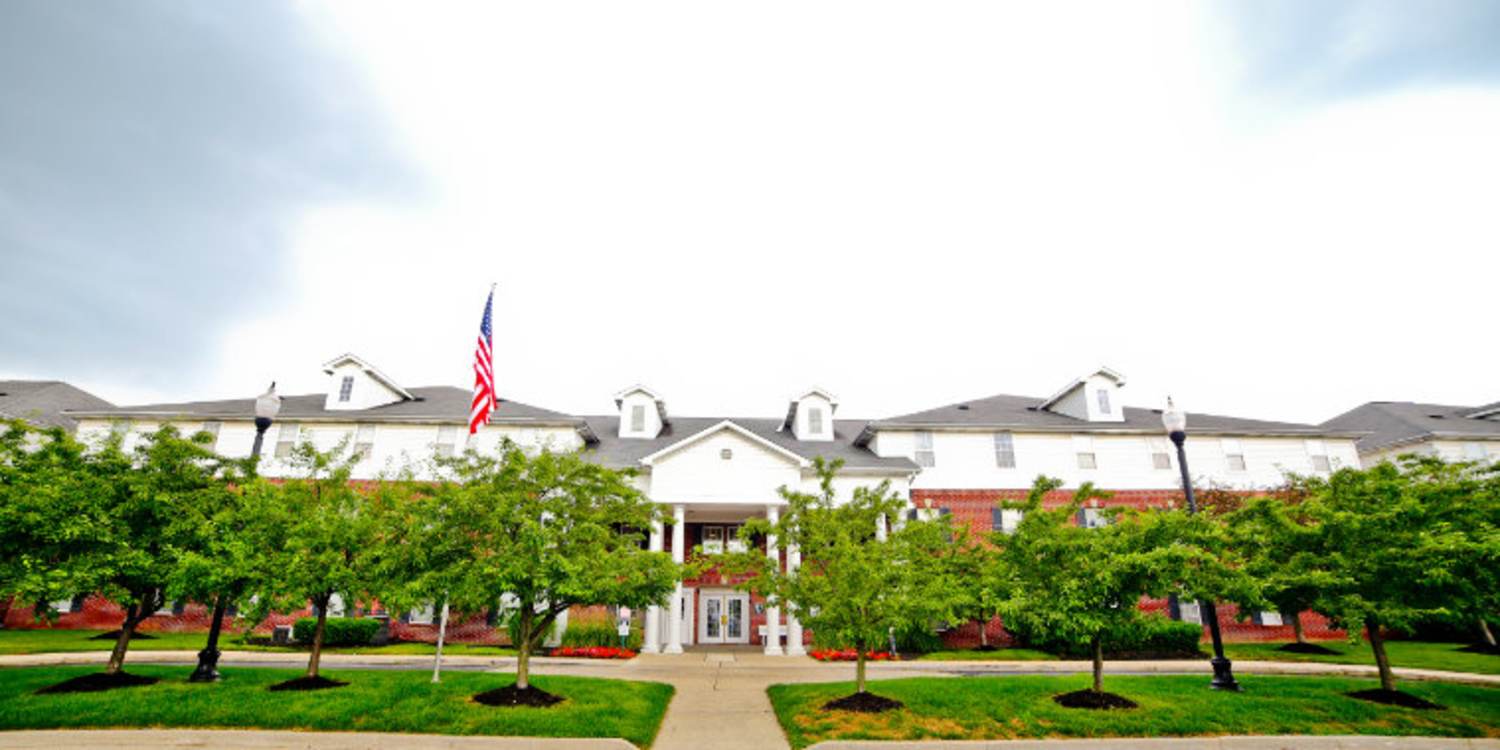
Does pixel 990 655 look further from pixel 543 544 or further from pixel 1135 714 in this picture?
pixel 543 544

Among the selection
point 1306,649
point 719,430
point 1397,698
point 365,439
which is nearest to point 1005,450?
point 1306,649

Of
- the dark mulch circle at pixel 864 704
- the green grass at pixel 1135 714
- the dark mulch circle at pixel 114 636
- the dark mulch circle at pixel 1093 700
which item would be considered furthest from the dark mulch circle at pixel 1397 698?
the dark mulch circle at pixel 114 636

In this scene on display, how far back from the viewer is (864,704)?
12016 millimetres

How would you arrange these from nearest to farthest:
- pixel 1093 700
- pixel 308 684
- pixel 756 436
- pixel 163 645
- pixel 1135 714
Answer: pixel 1135 714 → pixel 1093 700 → pixel 308 684 → pixel 163 645 → pixel 756 436

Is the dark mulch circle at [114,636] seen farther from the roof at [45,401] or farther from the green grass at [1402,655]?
the green grass at [1402,655]

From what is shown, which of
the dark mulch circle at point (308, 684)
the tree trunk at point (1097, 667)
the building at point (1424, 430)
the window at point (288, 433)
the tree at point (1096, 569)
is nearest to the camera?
the tree at point (1096, 569)

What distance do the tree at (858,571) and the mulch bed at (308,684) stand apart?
8.01 m

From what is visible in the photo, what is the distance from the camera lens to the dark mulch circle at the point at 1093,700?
11.8m

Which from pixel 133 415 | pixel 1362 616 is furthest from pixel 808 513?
pixel 133 415

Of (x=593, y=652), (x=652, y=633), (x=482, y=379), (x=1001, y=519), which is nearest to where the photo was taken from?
(x=482, y=379)

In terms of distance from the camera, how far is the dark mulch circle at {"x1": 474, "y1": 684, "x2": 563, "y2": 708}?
1160 cm

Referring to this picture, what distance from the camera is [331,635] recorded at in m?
23.3

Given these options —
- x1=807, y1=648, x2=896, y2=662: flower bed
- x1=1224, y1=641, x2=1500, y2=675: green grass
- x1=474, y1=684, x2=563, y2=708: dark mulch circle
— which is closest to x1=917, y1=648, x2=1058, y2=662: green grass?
x1=807, y1=648, x2=896, y2=662: flower bed

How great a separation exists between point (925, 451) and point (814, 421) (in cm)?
532
